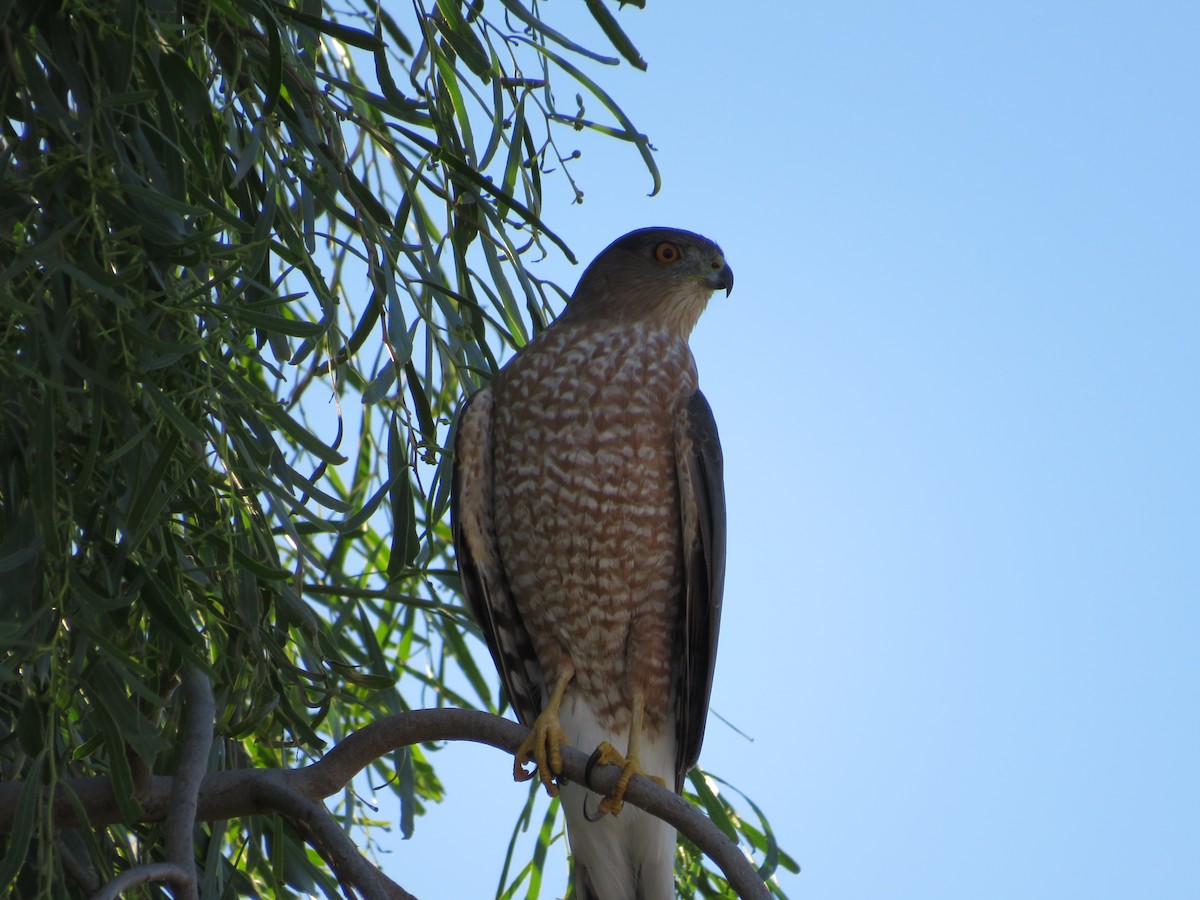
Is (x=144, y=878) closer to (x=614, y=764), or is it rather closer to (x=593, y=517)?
(x=614, y=764)

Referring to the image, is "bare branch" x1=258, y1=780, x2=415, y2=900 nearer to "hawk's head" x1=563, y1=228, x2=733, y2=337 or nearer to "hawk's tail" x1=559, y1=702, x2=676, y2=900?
"hawk's tail" x1=559, y1=702, x2=676, y2=900

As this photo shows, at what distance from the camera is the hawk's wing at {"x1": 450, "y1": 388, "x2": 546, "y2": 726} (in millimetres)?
3197

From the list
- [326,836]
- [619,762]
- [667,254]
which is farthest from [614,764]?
[667,254]

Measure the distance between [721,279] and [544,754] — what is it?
138cm

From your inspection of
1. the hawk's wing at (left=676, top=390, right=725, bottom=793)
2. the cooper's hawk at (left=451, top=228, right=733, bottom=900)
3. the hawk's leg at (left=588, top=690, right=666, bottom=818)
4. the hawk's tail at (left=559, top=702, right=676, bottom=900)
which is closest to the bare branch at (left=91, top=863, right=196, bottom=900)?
the hawk's leg at (left=588, top=690, right=666, bottom=818)

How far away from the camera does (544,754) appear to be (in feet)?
9.52

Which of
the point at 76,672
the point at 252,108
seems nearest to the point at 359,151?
the point at 252,108

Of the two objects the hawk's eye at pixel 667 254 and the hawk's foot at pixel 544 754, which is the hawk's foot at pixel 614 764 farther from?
the hawk's eye at pixel 667 254

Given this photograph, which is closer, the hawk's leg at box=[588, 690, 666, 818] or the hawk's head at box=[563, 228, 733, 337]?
the hawk's leg at box=[588, 690, 666, 818]

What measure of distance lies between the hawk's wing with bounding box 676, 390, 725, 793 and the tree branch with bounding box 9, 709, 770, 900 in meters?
0.79

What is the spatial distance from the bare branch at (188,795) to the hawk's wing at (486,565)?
1.12 metres

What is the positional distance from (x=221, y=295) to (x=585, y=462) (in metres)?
1.24

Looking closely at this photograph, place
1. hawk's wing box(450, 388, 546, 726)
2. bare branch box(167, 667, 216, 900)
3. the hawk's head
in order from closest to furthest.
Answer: bare branch box(167, 667, 216, 900) < hawk's wing box(450, 388, 546, 726) < the hawk's head

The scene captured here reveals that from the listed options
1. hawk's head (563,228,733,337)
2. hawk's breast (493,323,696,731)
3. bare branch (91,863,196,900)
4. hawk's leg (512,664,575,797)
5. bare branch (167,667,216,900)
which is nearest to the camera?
bare branch (91,863,196,900)
